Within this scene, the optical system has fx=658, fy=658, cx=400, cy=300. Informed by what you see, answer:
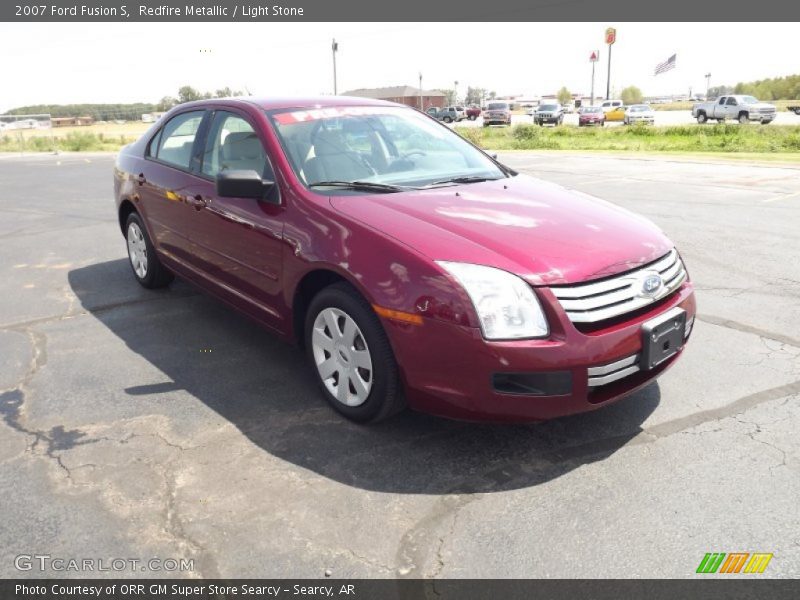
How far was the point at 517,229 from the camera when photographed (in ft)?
10.6

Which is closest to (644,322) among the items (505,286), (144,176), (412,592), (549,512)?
(505,286)

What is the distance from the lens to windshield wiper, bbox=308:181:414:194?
3.68 m

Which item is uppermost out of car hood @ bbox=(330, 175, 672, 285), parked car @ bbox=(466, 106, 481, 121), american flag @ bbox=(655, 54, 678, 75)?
american flag @ bbox=(655, 54, 678, 75)

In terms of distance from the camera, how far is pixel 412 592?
7.61 feet

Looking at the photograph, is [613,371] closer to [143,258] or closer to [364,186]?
[364,186]

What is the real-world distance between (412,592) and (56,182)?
1641 centimetres

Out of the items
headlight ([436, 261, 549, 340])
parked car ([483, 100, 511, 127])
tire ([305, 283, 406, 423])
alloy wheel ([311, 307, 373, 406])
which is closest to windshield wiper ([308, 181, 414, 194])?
tire ([305, 283, 406, 423])

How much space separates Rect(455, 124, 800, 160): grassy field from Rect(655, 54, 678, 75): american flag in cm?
3189

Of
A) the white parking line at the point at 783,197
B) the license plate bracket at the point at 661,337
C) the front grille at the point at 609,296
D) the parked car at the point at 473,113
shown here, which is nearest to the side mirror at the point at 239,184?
the front grille at the point at 609,296

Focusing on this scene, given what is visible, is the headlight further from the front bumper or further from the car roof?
the car roof

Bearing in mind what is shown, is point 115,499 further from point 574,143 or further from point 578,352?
point 574,143

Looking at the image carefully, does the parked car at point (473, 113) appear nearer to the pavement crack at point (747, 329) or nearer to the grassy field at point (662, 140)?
the grassy field at point (662, 140)

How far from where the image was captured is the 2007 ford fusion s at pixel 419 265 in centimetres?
285

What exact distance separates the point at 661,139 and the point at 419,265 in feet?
91.2
